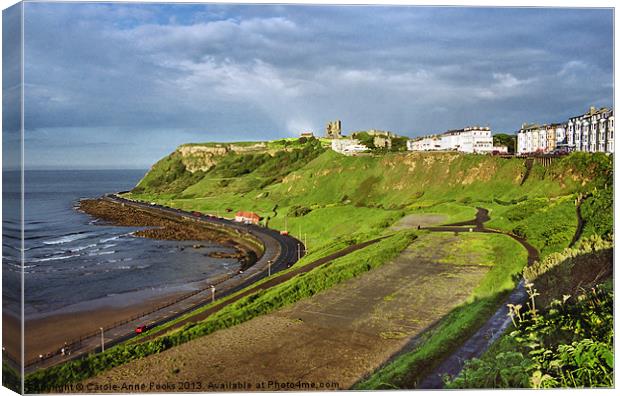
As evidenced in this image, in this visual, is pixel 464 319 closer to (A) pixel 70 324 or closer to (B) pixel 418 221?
(B) pixel 418 221

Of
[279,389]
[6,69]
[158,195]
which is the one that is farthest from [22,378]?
[158,195]

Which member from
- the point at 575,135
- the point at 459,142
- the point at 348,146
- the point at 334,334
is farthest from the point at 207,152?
the point at 575,135

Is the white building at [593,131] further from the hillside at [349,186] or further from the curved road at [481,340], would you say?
the curved road at [481,340]

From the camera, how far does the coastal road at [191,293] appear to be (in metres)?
11.7

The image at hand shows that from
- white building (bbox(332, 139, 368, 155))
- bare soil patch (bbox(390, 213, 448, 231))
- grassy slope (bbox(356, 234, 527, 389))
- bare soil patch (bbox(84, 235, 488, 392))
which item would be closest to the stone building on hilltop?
white building (bbox(332, 139, 368, 155))

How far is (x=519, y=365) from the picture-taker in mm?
9680

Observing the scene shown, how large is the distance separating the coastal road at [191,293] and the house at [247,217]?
174 millimetres

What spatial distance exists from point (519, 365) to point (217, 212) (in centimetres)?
897

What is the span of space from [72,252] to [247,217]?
511 centimetres

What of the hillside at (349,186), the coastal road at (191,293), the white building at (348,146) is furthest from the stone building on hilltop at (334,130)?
the coastal road at (191,293)

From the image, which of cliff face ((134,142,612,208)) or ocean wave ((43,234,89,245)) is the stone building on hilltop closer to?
cliff face ((134,142,612,208))

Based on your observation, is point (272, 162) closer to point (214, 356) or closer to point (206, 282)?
point (214, 356)

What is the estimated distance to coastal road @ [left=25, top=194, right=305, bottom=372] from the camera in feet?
38.5

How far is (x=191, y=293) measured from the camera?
56.1ft
